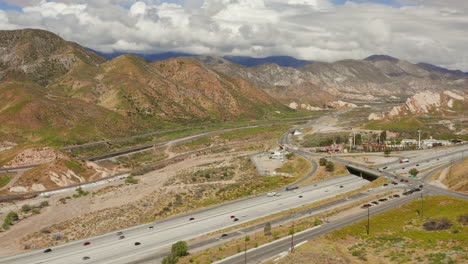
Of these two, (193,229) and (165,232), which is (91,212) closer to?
(165,232)

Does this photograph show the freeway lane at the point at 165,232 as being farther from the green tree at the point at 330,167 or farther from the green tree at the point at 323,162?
the green tree at the point at 323,162

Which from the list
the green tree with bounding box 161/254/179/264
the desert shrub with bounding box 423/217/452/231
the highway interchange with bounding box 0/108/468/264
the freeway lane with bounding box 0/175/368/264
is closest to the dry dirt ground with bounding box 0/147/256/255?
the highway interchange with bounding box 0/108/468/264

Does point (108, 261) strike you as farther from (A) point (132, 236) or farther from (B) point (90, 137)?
(B) point (90, 137)

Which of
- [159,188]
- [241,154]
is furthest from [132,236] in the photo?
[241,154]

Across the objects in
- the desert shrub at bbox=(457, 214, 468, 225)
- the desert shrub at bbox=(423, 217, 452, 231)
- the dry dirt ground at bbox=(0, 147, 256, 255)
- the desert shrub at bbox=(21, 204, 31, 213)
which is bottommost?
the dry dirt ground at bbox=(0, 147, 256, 255)

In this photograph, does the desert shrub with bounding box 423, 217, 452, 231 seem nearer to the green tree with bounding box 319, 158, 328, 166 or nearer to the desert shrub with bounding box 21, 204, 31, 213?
the green tree with bounding box 319, 158, 328, 166

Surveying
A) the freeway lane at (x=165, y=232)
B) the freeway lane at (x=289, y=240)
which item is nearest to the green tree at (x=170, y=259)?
the freeway lane at (x=165, y=232)

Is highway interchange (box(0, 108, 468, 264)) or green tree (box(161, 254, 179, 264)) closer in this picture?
green tree (box(161, 254, 179, 264))
